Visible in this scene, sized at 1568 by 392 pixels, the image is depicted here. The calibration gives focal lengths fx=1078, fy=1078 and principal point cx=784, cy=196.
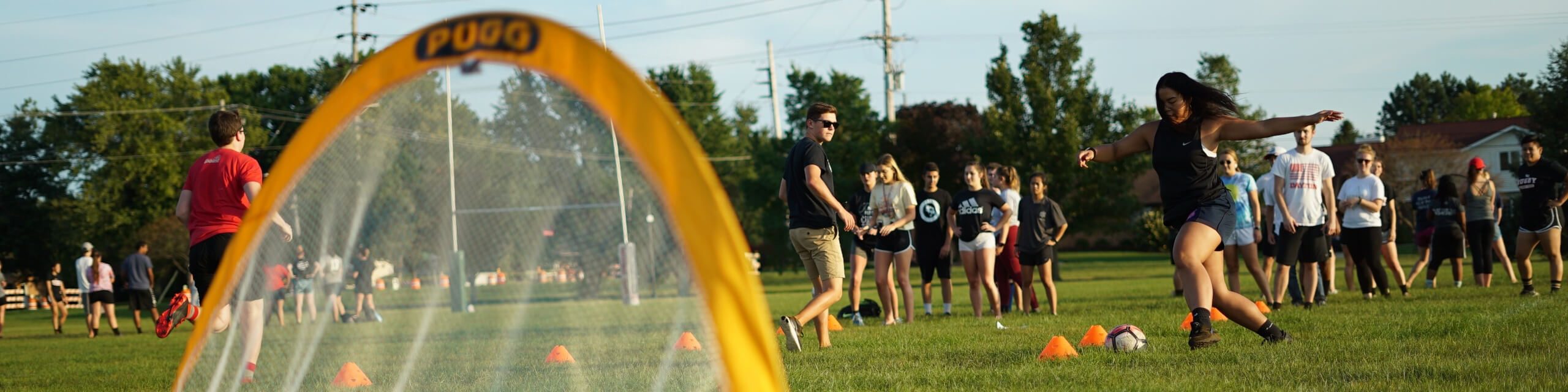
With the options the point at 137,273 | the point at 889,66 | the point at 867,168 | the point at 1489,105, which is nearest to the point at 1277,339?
the point at 867,168

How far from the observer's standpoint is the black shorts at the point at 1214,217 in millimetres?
6230

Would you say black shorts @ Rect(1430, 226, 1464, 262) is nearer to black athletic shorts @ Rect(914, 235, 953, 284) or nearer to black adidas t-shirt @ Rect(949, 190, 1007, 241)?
black adidas t-shirt @ Rect(949, 190, 1007, 241)

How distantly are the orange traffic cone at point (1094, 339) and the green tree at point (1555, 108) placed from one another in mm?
37691

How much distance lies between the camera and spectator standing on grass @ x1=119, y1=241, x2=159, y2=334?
1733cm

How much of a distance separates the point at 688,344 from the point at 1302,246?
841 cm

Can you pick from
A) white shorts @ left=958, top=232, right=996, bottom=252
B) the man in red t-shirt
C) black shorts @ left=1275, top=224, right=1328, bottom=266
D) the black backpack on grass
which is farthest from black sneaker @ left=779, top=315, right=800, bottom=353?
the black backpack on grass

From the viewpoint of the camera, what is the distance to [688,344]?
11.8ft

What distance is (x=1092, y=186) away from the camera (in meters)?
30.8

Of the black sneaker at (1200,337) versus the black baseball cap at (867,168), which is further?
the black baseball cap at (867,168)

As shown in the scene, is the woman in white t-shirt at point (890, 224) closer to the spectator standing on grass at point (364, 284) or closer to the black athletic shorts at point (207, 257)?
the black athletic shorts at point (207, 257)

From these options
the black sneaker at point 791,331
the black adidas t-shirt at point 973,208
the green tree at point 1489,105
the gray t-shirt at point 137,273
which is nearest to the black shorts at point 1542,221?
the black adidas t-shirt at point 973,208

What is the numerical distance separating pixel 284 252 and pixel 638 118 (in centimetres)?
237

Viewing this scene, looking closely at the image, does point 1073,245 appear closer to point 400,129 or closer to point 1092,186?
point 1092,186

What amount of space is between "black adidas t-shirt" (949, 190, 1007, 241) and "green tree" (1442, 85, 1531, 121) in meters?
94.3
